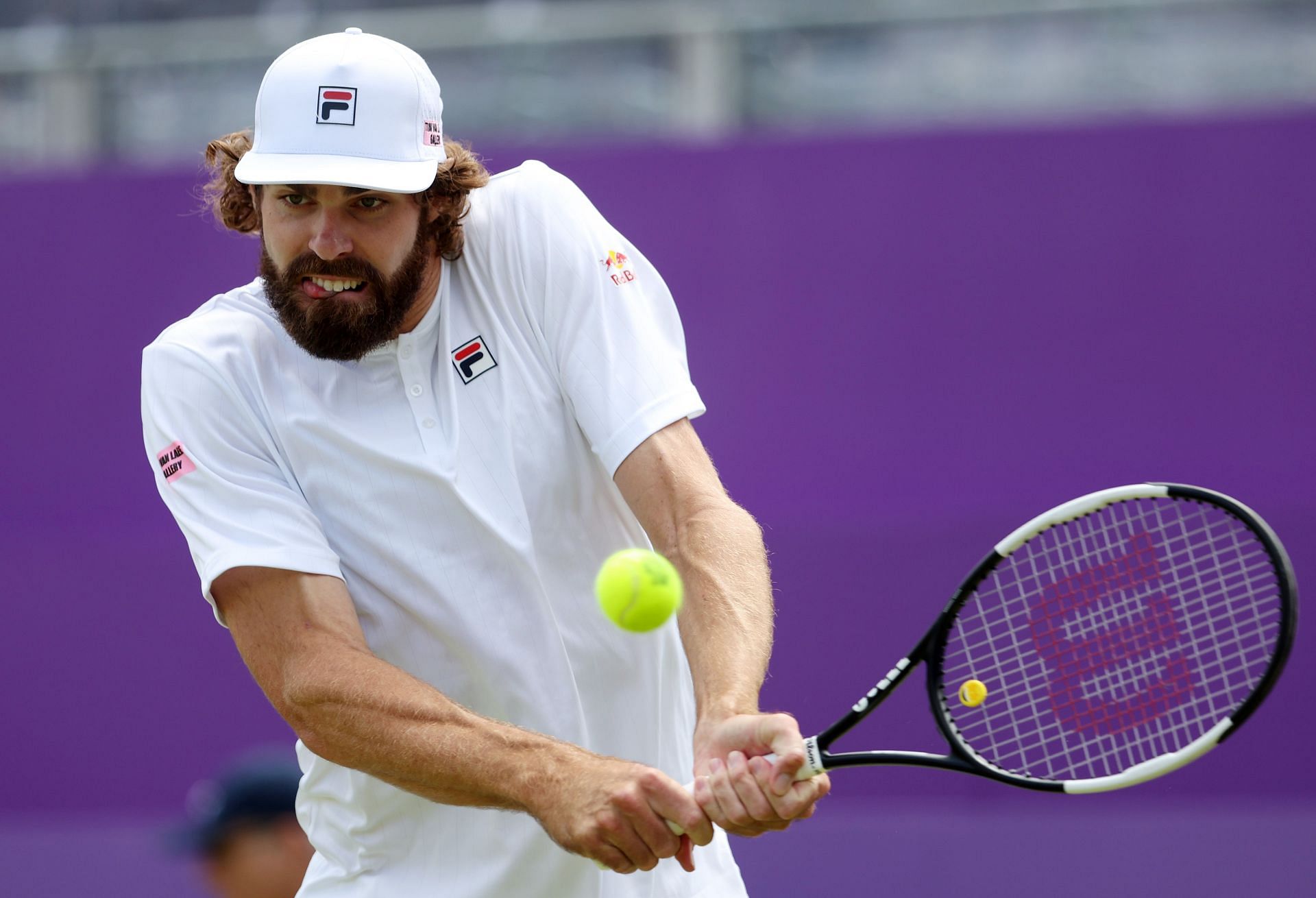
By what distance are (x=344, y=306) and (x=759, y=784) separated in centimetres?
95

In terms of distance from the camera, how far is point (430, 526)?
2482 mm

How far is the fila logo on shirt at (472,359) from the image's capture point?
2.55m

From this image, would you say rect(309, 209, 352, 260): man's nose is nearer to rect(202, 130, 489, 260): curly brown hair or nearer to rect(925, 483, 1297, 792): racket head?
rect(202, 130, 489, 260): curly brown hair

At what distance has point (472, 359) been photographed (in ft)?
8.39

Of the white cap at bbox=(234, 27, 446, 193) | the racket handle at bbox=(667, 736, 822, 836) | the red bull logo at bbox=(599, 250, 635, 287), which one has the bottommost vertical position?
the racket handle at bbox=(667, 736, 822, 836)

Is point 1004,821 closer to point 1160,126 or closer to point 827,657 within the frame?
point 827,657

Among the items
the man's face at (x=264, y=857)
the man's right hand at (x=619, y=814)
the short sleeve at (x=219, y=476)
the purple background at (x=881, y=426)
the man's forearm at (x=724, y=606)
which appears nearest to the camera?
the man's right hand at (x=619, y=814)

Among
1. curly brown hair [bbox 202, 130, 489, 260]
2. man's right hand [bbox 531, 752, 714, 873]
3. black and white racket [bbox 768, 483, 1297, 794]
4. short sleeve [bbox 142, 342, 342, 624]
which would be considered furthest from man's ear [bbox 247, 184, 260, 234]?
black and white racket [bbox 768, 483, 1297, 794]

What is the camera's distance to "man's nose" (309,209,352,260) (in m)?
2.45

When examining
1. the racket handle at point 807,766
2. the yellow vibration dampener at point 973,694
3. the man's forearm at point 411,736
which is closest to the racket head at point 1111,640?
the yellow vibration dampener at point 973,694

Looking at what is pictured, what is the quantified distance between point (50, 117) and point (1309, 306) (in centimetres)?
472

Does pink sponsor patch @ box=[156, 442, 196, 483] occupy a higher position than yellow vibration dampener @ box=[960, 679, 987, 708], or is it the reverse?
pink sponsor patch @ box=[156, 442, 196, 483]

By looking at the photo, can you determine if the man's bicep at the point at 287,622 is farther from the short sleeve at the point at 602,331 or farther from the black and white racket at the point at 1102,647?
the black and white racket at the point at 1102,647

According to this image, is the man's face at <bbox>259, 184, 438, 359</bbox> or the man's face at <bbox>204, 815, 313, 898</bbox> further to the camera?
the man's face at <bbox>204, 815, 313, 898</bbox>
